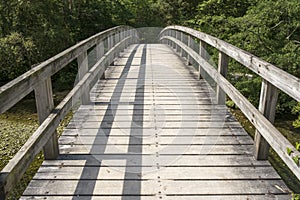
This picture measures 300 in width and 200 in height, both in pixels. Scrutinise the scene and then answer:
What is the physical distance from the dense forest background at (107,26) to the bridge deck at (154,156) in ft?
9.26

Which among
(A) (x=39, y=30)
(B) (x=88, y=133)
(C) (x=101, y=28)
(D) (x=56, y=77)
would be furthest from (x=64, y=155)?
(C) (x=101, y=28)

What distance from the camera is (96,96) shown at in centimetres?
477

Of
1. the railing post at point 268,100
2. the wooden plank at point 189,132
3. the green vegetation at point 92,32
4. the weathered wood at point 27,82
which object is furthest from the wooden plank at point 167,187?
the wooden plank at point 189,132

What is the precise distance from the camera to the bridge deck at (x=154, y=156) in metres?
2.42

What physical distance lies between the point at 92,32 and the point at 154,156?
1760 cm

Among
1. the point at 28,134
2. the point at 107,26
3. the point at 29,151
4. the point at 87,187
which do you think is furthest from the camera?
the point at 107,26

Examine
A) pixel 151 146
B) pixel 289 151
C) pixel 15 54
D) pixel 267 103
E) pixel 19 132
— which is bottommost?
pixel 19 132

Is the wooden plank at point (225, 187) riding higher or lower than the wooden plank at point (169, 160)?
lower

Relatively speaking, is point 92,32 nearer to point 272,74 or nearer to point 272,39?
point 272,39

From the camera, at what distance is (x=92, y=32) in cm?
1948

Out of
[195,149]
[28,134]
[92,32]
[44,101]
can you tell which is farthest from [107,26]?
[44,101]

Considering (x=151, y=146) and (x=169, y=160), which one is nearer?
(x=169, y=160)

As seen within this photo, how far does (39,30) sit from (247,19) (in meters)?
8.39

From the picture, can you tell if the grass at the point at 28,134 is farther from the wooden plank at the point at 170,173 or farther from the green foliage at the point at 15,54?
the wooden plank at the point at 170,173
